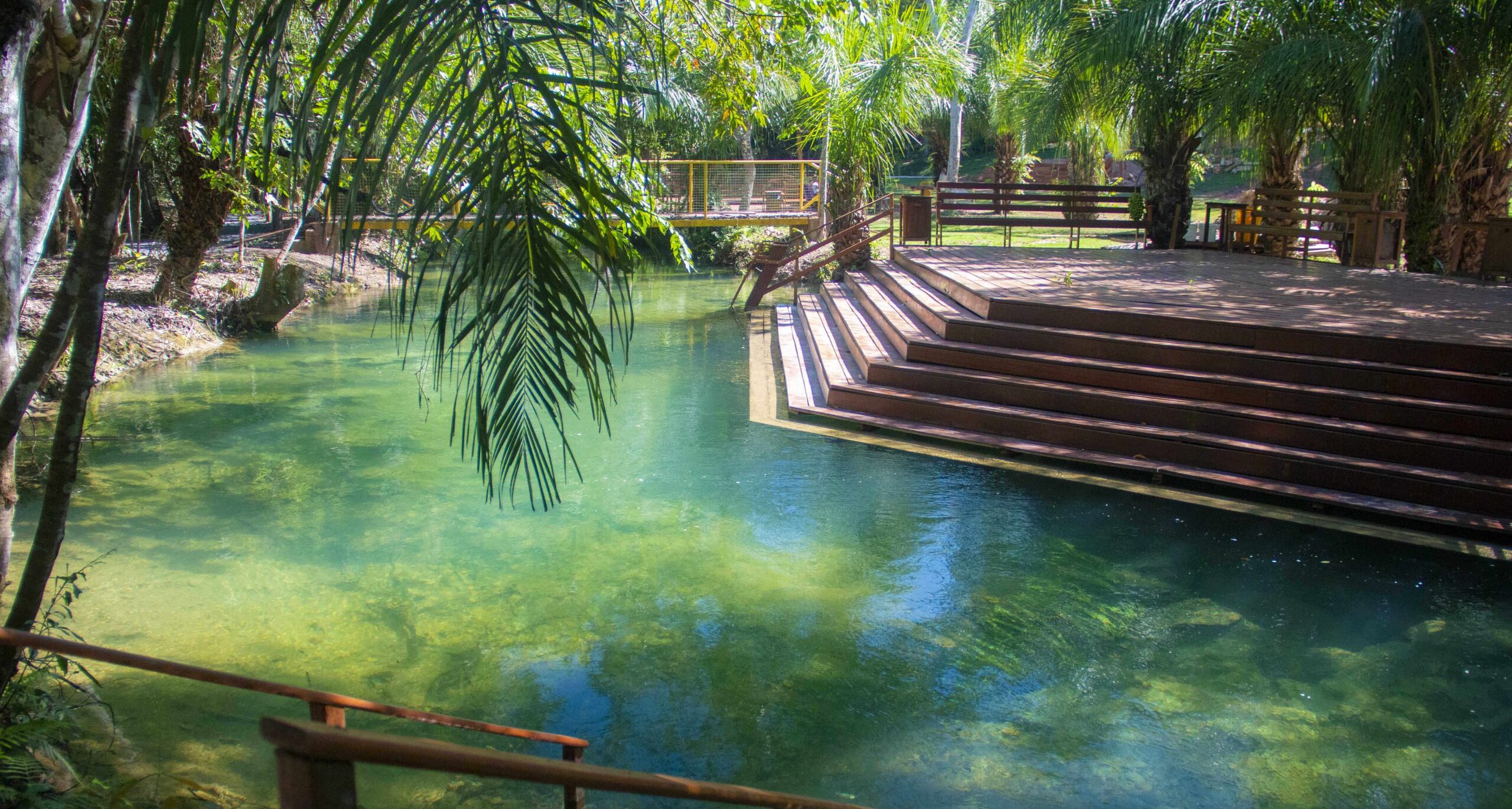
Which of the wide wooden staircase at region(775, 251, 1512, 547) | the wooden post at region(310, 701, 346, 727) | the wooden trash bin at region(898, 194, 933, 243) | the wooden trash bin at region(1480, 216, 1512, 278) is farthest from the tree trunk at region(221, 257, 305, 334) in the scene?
the wooden trash bin at region(1480, 216, 1512, 278)

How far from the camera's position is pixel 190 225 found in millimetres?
13891

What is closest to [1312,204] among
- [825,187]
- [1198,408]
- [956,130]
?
[1198,408]

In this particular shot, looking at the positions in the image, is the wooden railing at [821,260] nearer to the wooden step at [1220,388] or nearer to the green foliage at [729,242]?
the wooden step at [1220,388]

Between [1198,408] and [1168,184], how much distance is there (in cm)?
925

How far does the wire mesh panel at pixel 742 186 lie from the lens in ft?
68.1

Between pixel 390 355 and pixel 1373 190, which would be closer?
pixel 1373 190

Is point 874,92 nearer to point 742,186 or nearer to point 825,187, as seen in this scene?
point 825,187

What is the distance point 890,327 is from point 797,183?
428 inches

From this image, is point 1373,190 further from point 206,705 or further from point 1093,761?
point 206,705

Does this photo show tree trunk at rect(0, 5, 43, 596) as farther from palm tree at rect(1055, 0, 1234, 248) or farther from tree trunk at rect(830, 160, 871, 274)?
tree trunk at rect(830, 160, 871, 274)

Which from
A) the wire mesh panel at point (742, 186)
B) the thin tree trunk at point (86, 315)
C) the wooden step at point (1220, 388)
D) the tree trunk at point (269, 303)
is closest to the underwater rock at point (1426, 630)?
the wooden step at point (1220, 388)

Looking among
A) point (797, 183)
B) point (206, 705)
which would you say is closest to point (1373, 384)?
point (206, 705)

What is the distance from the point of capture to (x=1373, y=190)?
41.2 ft

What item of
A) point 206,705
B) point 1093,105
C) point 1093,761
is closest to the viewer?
point 1093,761
